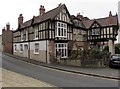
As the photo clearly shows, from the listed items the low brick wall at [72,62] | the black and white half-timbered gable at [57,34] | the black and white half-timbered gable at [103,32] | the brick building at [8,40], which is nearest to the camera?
the low brick wall at [72,62]

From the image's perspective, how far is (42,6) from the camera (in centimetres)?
3681

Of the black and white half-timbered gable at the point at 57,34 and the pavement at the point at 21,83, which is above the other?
the black and white half-timbered gable at the point at 57,34

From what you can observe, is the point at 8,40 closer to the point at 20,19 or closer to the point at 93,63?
the point at 20,19

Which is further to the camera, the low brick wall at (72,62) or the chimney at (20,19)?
the chimney at (20,19)

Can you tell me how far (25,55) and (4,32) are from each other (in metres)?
18.2

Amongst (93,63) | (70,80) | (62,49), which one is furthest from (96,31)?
(70,80)

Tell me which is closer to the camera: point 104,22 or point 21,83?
point 21,83

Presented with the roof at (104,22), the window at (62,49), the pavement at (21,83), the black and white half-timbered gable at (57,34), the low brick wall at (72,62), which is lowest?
the pavement at (21,83)

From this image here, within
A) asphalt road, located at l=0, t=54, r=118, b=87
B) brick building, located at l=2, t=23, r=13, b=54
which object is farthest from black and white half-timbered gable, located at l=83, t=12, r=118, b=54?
asphalt road, located at l=0, t=54, r=118, b=87

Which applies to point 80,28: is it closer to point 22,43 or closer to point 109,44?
point 109,44

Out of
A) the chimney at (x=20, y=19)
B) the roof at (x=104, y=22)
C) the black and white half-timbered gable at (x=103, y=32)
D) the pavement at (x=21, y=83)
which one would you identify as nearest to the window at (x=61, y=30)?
the black and white half-timbered gable at (x=103, y=32)

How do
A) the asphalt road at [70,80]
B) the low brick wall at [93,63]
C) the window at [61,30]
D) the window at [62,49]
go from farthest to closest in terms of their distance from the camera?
the window at [61,30] → the window at [62,49] → the low brick wall at [93,63] → the asphalt road at [70,80]

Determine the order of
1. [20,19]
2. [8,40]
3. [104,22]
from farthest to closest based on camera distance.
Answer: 1. [8,40]
2. [20,19]
3. [104,22]

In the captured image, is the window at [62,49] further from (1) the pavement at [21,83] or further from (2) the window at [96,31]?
(1) the pavement at [21,83]
